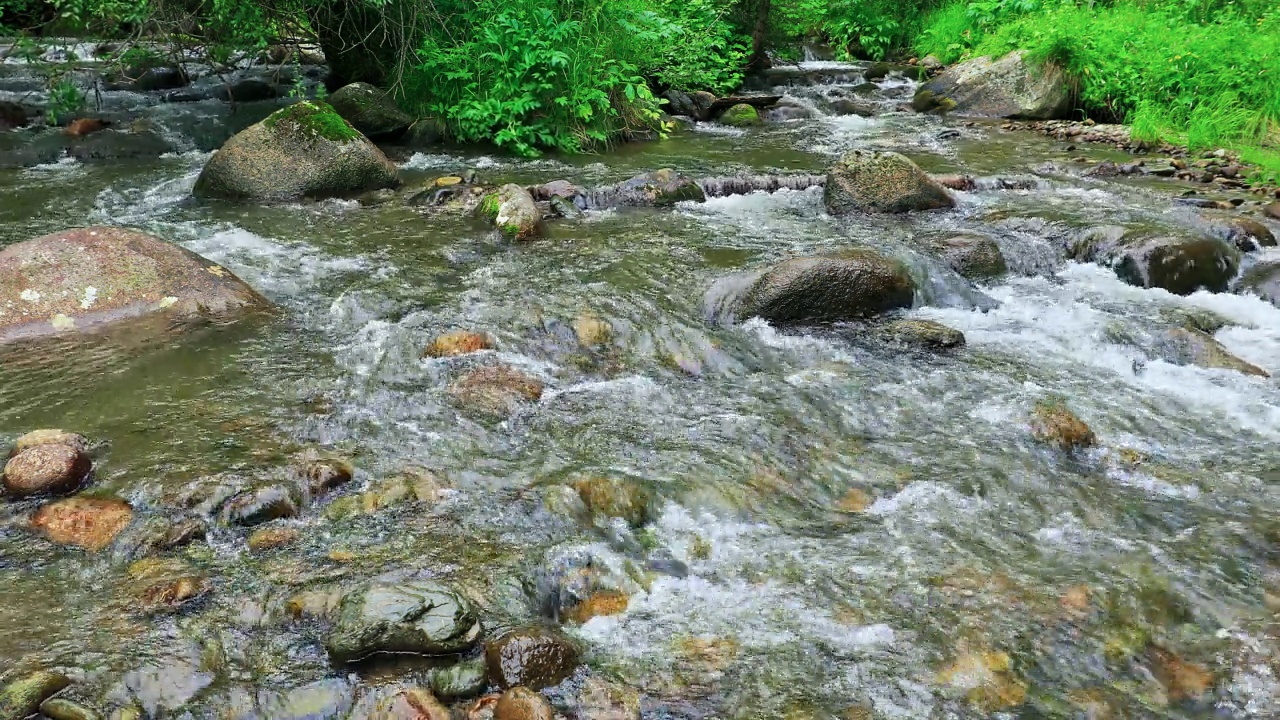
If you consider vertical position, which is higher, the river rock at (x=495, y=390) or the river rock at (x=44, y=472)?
the river rock at (x=44, y=472)

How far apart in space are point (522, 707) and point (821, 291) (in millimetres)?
4008

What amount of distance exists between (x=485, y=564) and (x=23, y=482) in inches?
79.8

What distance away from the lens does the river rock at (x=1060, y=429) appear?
14.5 ft

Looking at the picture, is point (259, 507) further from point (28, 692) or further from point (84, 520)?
point (28, 692)

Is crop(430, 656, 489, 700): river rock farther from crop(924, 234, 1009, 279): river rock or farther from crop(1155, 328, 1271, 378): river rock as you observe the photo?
crop(924, 234, 1009, 279): river rock

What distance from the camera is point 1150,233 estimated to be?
7.10 m

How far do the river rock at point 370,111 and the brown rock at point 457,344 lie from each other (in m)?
6.45

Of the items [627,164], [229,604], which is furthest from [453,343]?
[627,164]

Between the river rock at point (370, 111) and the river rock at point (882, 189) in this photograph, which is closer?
the river rock at point (882, 189)

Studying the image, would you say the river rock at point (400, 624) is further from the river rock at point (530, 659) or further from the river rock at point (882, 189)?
the river rock at point (882, 189)

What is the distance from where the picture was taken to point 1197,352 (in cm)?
555

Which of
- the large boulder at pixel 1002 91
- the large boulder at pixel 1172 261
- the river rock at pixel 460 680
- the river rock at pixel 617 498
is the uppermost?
the large boulder at pixel 1002 91

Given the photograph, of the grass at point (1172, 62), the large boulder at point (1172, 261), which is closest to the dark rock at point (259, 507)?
the large boulder at point (1172, 261)

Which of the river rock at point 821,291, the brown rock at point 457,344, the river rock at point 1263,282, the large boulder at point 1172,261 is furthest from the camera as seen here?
the large boulder at point 1172,261
